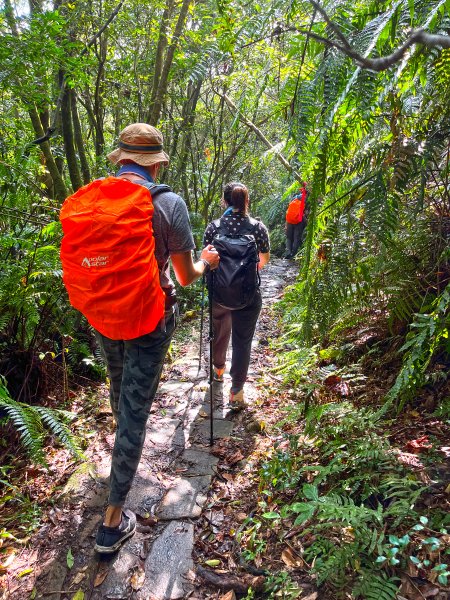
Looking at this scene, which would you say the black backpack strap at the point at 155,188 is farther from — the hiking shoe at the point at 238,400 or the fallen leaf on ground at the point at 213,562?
the hiking shoe at the point at 238,400

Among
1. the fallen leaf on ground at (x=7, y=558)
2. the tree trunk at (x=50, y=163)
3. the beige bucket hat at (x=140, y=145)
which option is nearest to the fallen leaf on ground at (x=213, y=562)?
the fallen leaf on ground at (x=7, y=558)

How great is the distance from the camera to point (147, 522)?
2.71 meters

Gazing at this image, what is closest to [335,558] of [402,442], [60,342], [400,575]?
[400,575]

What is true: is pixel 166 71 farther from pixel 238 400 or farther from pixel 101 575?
pixel 101 575

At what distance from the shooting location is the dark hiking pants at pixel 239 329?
410cm

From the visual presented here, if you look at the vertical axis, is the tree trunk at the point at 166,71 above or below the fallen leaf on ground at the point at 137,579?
above

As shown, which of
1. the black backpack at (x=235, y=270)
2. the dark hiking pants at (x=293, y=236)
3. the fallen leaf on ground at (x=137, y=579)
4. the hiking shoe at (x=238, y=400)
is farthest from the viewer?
the dark hiking pants at (x=293, y=236)

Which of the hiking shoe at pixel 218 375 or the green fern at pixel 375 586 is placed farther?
the hiking shoe at pixel 218 375

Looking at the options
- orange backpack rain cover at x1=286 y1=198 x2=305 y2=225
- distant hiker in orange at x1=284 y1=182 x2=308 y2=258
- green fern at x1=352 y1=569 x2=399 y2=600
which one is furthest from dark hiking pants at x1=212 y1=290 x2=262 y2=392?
orange backpack rain cover at x1=286 y1=198 x2=305 y2=225

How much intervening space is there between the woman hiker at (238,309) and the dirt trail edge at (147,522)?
18.5 inches

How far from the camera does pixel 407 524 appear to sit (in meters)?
2.00

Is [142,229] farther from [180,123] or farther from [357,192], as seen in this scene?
[180,123]

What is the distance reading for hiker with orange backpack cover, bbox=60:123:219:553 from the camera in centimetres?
207

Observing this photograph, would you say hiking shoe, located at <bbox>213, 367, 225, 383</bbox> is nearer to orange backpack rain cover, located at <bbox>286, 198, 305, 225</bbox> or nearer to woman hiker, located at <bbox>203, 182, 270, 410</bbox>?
woman hiker, located at <bbox>203, 182, 270, 410</bbox>
